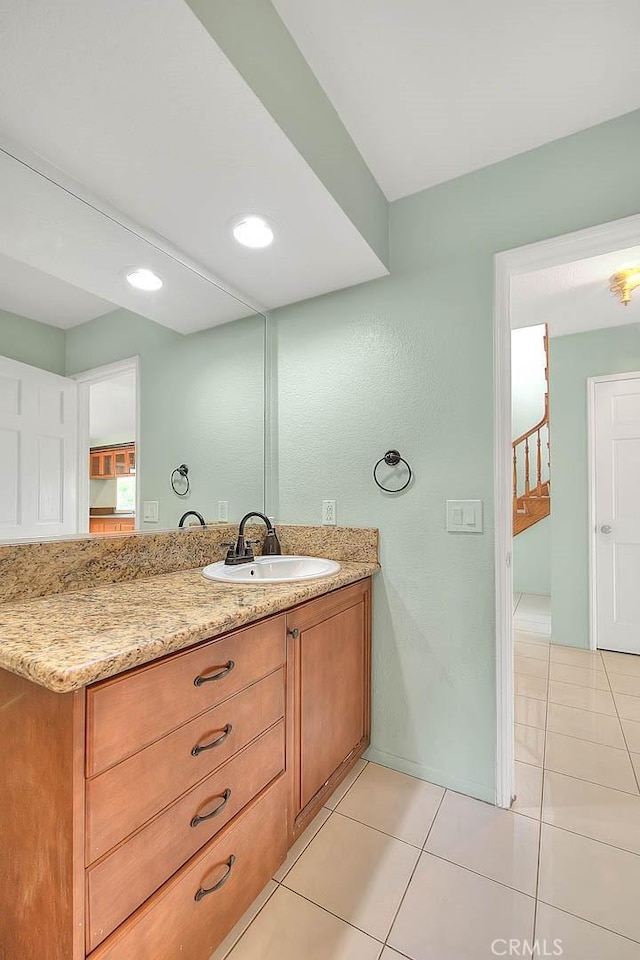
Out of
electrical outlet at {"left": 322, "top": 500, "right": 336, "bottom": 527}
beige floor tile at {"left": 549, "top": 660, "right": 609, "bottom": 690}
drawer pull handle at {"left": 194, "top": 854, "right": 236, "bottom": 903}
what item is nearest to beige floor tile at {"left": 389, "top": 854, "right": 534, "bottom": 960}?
drawer pull handle at {"left": 194, "top": 854, "right": 236, "bottom": 903}

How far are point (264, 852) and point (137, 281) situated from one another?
1901mm

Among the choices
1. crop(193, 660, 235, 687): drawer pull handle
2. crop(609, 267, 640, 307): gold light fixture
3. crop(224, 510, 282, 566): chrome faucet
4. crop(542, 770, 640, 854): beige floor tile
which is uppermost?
crop(609, 267, 640, 307): gold light fixture

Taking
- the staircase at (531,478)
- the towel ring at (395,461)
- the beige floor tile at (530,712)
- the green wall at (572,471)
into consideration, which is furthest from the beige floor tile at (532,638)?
the towel ring at (395,461)

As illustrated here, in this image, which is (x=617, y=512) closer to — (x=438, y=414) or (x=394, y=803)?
(x=438, y=414)

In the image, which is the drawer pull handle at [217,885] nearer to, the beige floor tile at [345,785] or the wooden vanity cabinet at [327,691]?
the wooden vanity cabinet at [327,691]

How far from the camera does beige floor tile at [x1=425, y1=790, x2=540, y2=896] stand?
4.27ft

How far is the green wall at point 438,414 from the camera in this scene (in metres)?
1.58

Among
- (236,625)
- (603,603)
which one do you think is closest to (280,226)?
(236,625)

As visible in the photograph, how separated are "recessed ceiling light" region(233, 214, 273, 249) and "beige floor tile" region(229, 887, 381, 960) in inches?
83.5

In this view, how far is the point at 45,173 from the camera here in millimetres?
1243

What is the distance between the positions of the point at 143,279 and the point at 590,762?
8.80 ft

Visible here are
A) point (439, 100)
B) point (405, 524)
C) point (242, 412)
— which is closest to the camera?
point (439, 100)

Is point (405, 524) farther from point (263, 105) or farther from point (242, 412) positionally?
point (263, 105)

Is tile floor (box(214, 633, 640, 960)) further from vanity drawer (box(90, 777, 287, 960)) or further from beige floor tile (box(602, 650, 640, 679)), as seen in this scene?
beige floor tile (box(602, 650, 640, 679))
